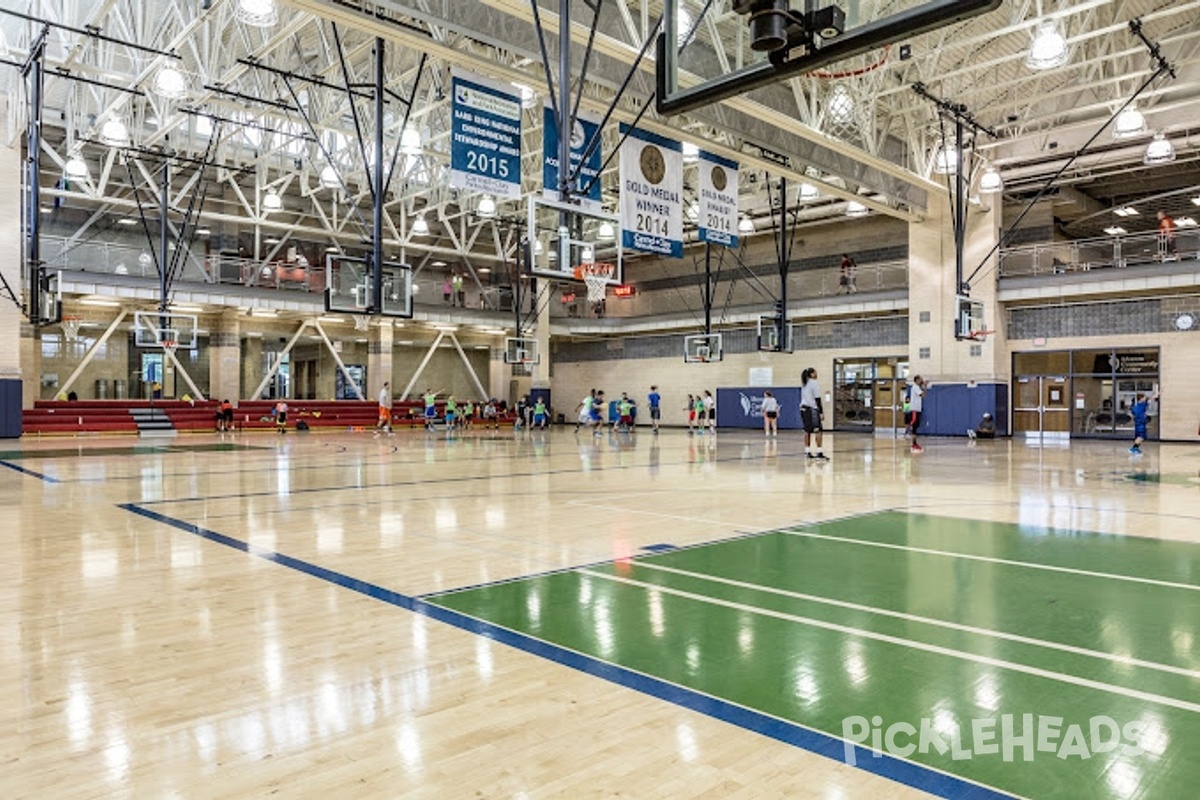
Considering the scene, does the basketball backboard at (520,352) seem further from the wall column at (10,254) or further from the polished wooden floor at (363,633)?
the polished wooden floor at (363,633)

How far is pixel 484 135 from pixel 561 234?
277 cm

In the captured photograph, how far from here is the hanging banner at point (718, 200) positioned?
16172 millimetres

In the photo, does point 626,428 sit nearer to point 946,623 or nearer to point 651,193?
point 651,193

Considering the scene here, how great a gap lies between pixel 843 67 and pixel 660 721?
53.1 feet

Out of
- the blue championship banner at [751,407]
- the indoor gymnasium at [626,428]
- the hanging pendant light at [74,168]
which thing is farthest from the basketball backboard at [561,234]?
the blue championship banner at [751,407]

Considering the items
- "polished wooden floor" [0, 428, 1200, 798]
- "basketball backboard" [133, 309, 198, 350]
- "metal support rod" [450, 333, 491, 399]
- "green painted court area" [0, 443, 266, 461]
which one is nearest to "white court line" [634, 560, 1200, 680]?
"polished wooden floor" [0, 428, 1200, 798]

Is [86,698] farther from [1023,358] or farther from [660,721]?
[1023,358]

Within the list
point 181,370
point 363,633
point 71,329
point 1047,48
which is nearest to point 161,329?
point 181,370

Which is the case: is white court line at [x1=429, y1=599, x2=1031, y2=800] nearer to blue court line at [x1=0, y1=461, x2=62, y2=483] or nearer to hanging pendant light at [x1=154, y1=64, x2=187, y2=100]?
blue court line at [x1=0, y1=461, x2=62, y2=483]

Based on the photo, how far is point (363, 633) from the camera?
14.0ft

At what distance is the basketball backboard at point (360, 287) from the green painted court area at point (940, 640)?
1197cm

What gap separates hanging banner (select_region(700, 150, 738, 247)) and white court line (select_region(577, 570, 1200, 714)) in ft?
38.9

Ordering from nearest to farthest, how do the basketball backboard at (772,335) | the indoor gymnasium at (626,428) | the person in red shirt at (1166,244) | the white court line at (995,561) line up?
the indoor gymnasium at (626,428) → the white court line at (995,561) → the person in red shirt at (1166,244) → the basketball backboard at (772,335)

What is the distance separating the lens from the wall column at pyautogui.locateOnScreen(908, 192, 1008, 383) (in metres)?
25.1
